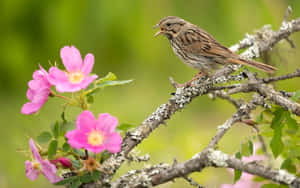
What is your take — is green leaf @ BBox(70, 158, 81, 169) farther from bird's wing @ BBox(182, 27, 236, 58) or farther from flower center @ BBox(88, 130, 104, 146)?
bird's wing @ BBox(182, 27, 236, 58)

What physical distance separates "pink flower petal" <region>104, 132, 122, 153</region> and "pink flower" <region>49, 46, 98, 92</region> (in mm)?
139

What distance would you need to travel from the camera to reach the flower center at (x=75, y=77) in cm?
127

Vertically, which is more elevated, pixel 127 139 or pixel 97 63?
pixel 97 63

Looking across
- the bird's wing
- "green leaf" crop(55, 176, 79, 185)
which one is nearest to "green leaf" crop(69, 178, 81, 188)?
"green leaf" crop(55, 176, 79, 185)

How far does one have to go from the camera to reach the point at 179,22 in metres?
2.68

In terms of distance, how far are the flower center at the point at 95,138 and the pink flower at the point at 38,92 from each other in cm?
16

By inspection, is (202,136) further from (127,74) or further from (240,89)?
(240,89)

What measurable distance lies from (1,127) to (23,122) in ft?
0.59

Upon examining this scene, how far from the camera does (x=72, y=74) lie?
130 cm

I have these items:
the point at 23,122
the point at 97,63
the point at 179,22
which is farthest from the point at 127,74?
the point at 179,22

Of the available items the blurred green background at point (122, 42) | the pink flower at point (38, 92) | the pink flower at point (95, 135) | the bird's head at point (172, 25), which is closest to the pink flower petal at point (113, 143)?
the pink flower at point (95, 135)

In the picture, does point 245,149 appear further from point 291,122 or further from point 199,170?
point 199,170

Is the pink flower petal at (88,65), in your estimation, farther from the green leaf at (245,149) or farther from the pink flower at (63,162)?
the green leaf at (245,149)

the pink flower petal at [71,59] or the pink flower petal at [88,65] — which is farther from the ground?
the pink flower petal at [71,59]
